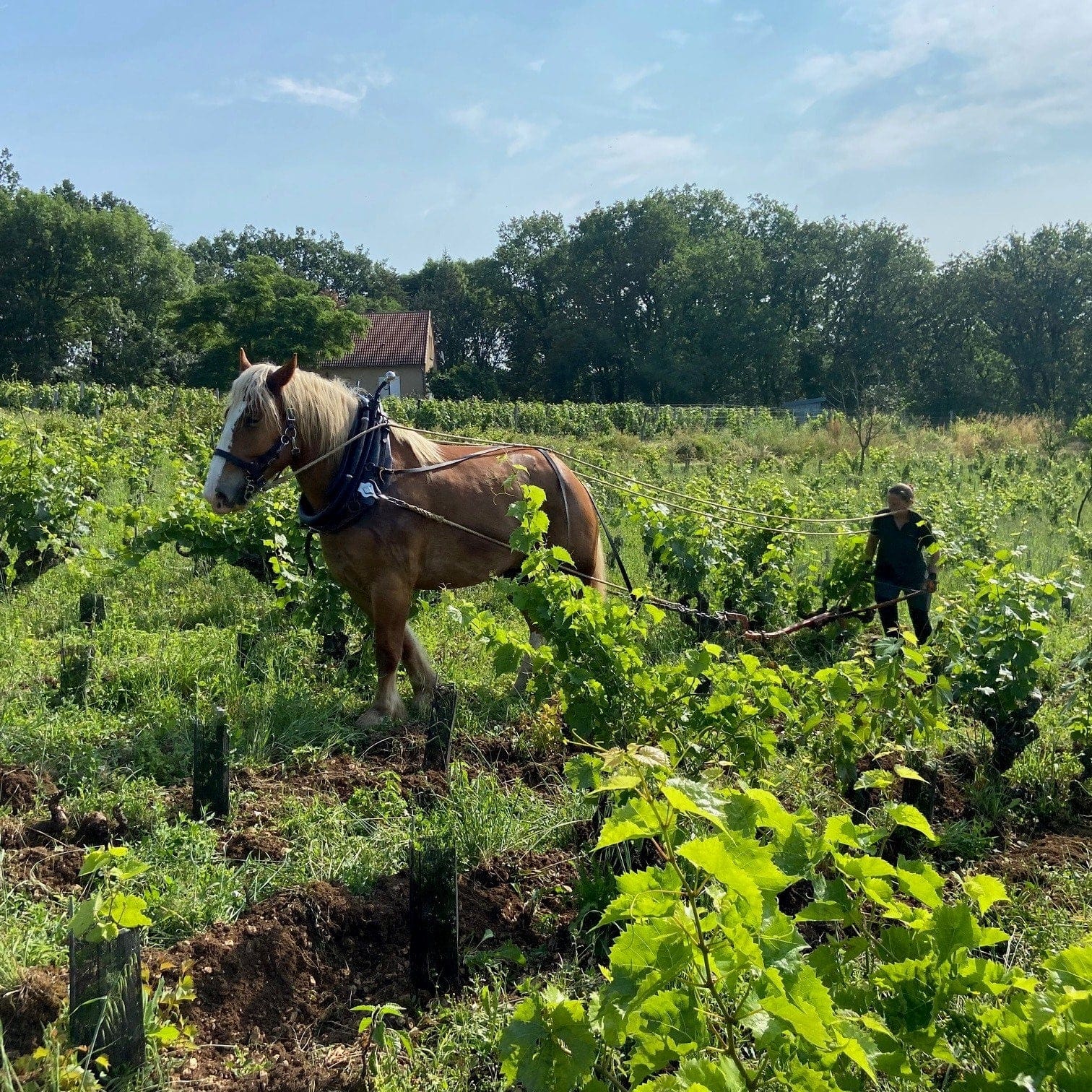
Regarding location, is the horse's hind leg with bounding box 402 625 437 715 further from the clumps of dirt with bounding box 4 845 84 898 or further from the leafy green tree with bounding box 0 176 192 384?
the leafy green tree with bounding box 0 176 192 384

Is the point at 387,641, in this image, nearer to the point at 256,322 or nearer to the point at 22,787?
the point at 22,787

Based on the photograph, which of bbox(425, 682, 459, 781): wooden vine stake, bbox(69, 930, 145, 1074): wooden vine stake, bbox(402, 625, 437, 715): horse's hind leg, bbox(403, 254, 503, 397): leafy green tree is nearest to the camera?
bbox(69, 930, 145, 1074): wooden vine stake

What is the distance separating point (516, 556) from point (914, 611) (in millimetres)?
3143

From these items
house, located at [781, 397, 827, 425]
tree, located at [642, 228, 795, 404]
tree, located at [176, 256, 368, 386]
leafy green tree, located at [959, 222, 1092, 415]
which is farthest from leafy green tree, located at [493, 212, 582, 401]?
leafy green tree, located at [959, 222, 1092, 415]

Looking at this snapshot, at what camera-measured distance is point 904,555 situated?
19.6 feet

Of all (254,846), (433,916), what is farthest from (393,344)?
(433,916)

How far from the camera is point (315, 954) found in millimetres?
2645

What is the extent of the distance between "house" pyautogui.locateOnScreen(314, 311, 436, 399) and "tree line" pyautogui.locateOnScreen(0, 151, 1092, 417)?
307cm

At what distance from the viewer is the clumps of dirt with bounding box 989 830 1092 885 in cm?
326

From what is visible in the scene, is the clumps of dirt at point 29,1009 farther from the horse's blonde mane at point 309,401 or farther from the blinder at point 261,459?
the horse's blonde mane at point 309,401

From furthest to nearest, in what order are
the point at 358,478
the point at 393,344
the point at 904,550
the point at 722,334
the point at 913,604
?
the point at 722,334 → the point at 393,344 → the point at 913,604 → the point at 904,550 → the point at 358,478

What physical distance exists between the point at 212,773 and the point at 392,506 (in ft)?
5.59

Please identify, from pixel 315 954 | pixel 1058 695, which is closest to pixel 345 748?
pixel 315 954

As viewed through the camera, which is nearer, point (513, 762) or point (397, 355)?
point (513, 762)
